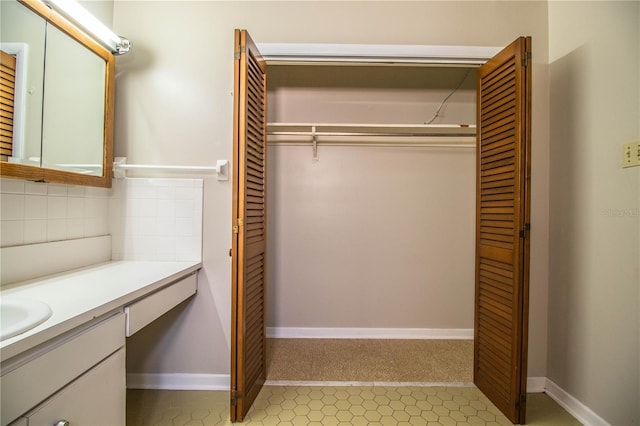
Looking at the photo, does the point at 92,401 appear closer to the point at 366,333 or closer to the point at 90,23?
the point at 90,23

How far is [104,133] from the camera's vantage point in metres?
1.62

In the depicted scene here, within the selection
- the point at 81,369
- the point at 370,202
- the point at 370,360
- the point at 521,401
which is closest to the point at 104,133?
the point at 81,369

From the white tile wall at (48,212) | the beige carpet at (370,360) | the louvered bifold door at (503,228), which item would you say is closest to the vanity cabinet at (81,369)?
the white tile wall at (48,212)

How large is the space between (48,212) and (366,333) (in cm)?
226

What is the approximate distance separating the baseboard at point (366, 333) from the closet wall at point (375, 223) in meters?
0.03

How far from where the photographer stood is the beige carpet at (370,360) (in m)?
1.88

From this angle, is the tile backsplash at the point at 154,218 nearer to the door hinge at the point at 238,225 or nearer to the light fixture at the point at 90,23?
the door hinge at the point at 238,225

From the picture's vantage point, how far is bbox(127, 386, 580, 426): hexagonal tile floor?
1.49 meters

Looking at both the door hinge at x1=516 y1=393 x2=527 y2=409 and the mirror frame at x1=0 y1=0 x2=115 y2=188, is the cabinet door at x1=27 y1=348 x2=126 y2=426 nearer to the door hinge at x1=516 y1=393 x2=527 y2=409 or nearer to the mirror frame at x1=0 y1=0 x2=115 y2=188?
the mirror frame at x1=0 y1=0 x2=115 y2=188

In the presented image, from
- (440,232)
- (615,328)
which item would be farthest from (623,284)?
(440,232)

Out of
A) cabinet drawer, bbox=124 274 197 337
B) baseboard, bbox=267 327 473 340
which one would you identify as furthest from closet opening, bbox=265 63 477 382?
cabinet drawer, bbox=124 274 197 337

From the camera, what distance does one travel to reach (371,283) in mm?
2506

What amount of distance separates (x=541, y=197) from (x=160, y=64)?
2.42 m

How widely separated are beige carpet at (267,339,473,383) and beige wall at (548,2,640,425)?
60cm
